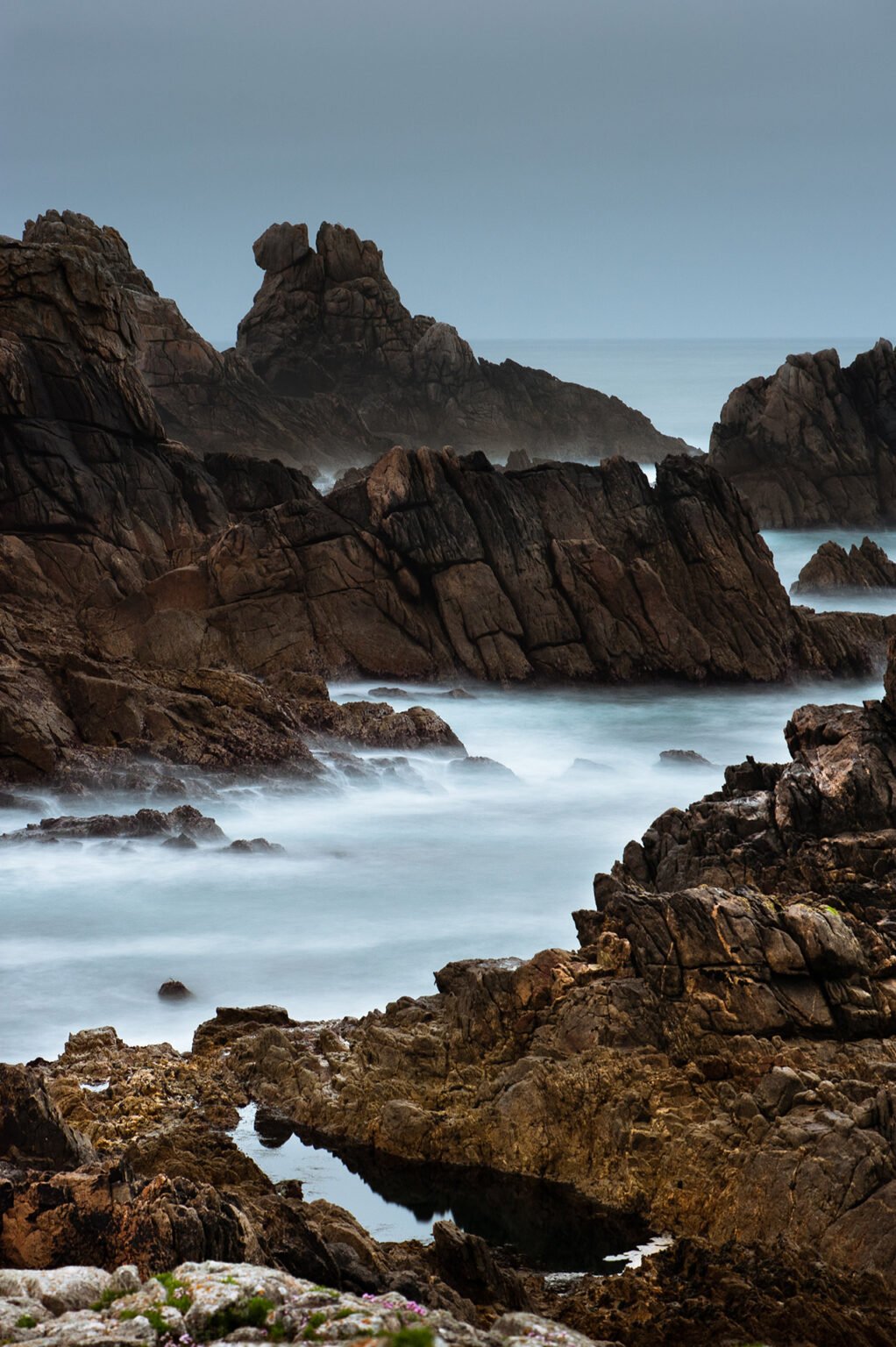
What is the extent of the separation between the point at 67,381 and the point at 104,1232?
131ft

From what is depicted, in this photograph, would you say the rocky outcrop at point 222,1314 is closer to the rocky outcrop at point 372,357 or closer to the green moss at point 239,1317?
the green moss at point 239,1317

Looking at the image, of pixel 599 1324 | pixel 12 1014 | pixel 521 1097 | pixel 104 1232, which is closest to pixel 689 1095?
pixel 521 1097

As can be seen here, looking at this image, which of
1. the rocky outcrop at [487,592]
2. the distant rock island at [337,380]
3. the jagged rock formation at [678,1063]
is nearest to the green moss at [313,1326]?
the jagged rock formation at [678,1063]

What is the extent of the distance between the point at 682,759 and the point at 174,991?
65.7ft

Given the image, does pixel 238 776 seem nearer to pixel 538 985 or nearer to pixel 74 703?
pixel 74 703

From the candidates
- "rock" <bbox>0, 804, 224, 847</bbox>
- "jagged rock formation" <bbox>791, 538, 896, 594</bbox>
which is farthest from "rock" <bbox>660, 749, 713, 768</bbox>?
"jagged rock formation" <bbox>791, 538, 896, 594</bbox>

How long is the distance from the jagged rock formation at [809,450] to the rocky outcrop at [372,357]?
67.8 feet

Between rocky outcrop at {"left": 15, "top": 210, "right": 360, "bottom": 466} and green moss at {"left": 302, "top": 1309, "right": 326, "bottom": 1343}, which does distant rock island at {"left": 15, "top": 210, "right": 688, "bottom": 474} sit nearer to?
rocky outcrop at {"left": 15, "top": 210, "right": 360, "bottom": 466}

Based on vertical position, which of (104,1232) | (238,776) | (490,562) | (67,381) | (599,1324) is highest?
(67,381)

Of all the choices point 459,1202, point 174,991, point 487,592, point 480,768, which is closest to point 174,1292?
point 459,1202

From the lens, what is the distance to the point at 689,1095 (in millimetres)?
17516

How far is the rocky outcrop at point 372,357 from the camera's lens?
322ft

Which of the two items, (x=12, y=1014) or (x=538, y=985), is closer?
(x=538, y=985)

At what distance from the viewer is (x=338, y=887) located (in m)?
29.9
